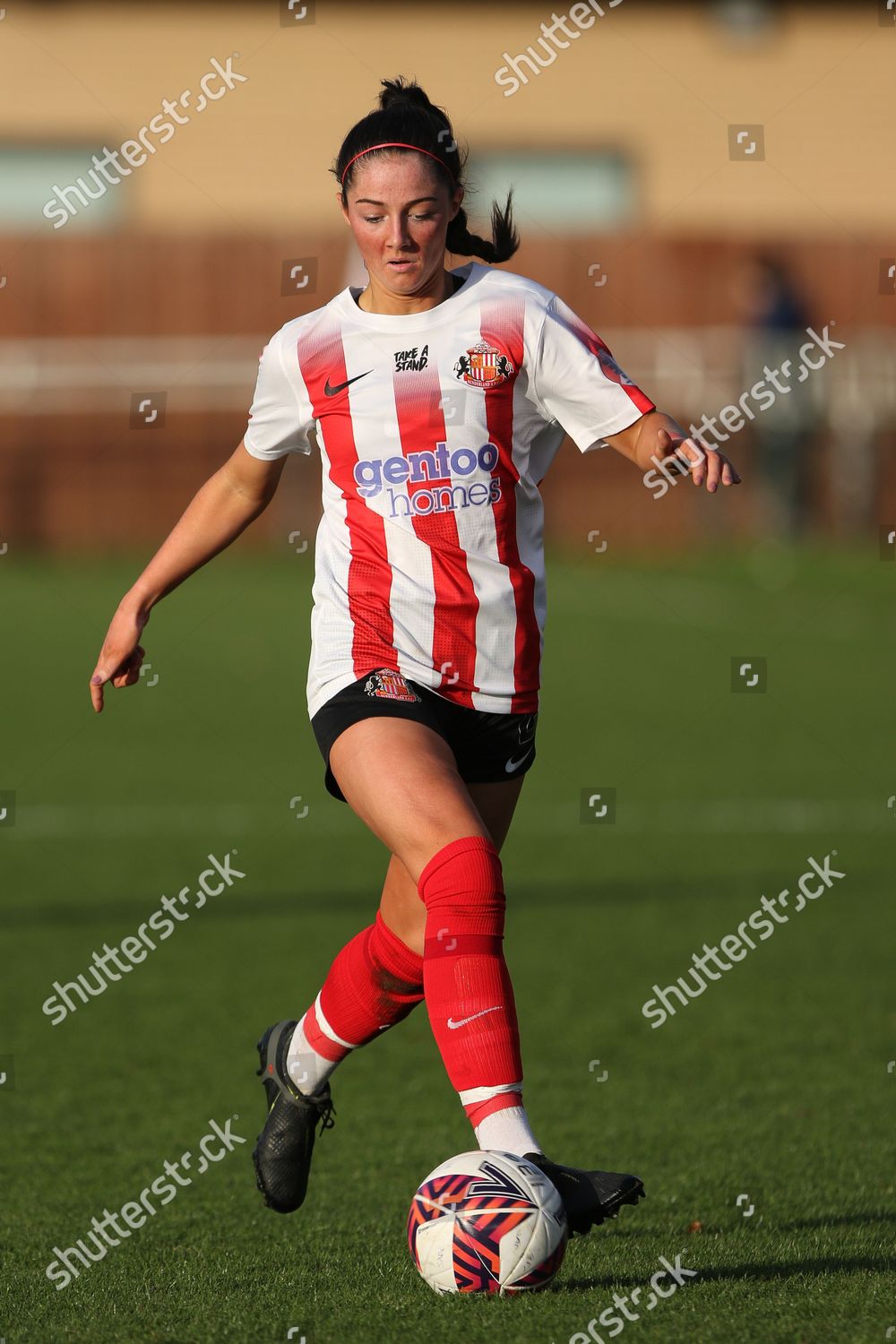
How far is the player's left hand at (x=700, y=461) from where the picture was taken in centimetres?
366

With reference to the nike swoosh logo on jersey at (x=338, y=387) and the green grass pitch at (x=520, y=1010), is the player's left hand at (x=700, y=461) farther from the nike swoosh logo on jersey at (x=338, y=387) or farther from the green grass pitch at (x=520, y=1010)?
the green grass pitch at (x=520, y=1010)

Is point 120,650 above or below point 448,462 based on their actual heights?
below

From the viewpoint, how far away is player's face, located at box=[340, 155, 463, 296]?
3.93 meters

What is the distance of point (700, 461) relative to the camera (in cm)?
370

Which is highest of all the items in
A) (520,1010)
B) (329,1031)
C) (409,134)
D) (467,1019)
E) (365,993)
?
(409,134)

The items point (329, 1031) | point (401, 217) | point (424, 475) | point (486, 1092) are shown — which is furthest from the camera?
point (329, 1031)

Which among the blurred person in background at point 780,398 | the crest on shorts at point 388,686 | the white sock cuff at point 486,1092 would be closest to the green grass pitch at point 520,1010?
the white sock cuff at point 486,1092

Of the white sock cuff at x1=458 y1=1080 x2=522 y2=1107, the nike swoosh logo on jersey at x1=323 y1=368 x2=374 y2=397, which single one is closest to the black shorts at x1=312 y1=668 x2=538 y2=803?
the nike swoosh logo on jersey at x1=323 y1=368 x2=374 y2=397

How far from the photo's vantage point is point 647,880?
8461mm

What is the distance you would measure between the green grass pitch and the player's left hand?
4.74ft

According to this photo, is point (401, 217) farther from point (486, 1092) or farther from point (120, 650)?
point (486, 1092)

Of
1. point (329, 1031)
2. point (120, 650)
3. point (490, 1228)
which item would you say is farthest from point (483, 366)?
point (490, 1228)

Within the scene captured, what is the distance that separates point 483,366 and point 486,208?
51.9 feet

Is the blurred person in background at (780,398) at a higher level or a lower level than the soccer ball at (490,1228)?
lower
